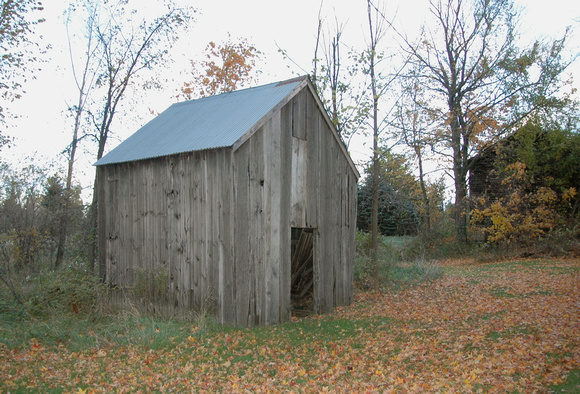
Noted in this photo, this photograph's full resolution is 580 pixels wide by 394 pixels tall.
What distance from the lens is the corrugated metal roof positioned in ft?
34.7

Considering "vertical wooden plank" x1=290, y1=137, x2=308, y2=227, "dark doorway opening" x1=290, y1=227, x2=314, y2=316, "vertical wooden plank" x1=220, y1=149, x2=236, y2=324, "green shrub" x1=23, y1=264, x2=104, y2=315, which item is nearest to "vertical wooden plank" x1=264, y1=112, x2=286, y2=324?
"vertical wooden plank" x1=290, y1=137, x2=308, y2=227

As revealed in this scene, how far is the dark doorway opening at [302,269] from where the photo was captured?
45.1 feet

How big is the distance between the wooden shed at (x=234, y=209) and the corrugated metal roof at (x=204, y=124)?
49mm

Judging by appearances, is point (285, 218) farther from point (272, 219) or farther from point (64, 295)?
point (64, 295)

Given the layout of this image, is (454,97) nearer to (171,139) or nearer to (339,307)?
(339,307)

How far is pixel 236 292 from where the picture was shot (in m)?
9.94

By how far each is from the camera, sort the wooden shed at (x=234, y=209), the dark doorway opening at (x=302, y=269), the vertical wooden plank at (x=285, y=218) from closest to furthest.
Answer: the wooden shed at (x=234, y=209) → the vertical wooden plank at (x=285, y=218) → the dark doorway opening at (x=302, y=269)

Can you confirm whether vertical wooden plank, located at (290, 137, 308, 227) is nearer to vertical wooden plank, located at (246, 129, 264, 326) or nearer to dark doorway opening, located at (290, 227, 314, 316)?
vertical wooden plank, located at (246, 129, 264, 326)

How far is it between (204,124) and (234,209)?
294 centimetres

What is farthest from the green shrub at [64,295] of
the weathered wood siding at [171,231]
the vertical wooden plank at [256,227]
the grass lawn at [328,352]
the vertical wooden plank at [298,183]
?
the vertical wooden plank at [298,183]

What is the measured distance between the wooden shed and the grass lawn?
97 cm

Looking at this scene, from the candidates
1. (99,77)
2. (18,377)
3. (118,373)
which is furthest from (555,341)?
(99,77)

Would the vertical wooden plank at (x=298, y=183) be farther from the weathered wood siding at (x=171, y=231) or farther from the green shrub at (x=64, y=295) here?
the green shrub at (x=64, y=295)

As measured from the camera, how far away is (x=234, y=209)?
32.7 ft
